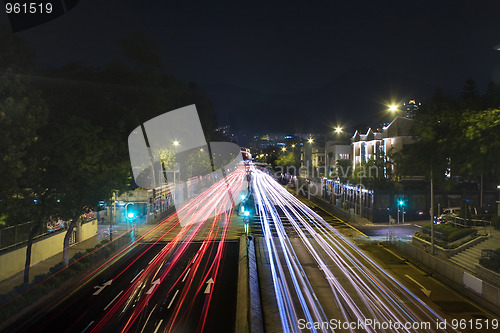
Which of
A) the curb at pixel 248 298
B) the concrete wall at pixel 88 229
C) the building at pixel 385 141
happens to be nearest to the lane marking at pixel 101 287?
the curb at pixel 248 298

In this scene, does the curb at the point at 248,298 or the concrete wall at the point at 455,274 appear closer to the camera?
the curb at the point at 248,298

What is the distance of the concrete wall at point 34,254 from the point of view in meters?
19.4

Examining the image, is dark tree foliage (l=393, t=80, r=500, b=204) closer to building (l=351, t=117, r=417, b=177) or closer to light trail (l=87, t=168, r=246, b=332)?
light trail (l=87, t=168, r=246, b=332)

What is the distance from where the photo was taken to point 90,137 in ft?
62.3

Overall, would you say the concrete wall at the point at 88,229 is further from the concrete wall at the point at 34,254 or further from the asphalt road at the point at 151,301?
the asphalt road at the point at 151,301

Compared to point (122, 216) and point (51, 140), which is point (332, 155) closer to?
point (122, 216)

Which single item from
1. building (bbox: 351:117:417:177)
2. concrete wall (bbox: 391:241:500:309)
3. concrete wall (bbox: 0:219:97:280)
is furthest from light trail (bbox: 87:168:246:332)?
building (bbox: 351:117:417:177)

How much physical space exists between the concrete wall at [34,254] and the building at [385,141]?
2893 centimetres

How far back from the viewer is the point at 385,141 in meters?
47.0

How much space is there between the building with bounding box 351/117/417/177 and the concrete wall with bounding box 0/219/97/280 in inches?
1139

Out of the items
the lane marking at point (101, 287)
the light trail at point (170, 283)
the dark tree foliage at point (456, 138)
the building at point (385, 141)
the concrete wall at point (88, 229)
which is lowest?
the lane marking at point (101, 287)

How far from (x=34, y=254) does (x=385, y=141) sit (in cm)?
3930

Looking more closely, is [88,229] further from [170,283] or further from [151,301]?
[151,301]

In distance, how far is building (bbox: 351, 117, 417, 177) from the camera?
42.4 m
